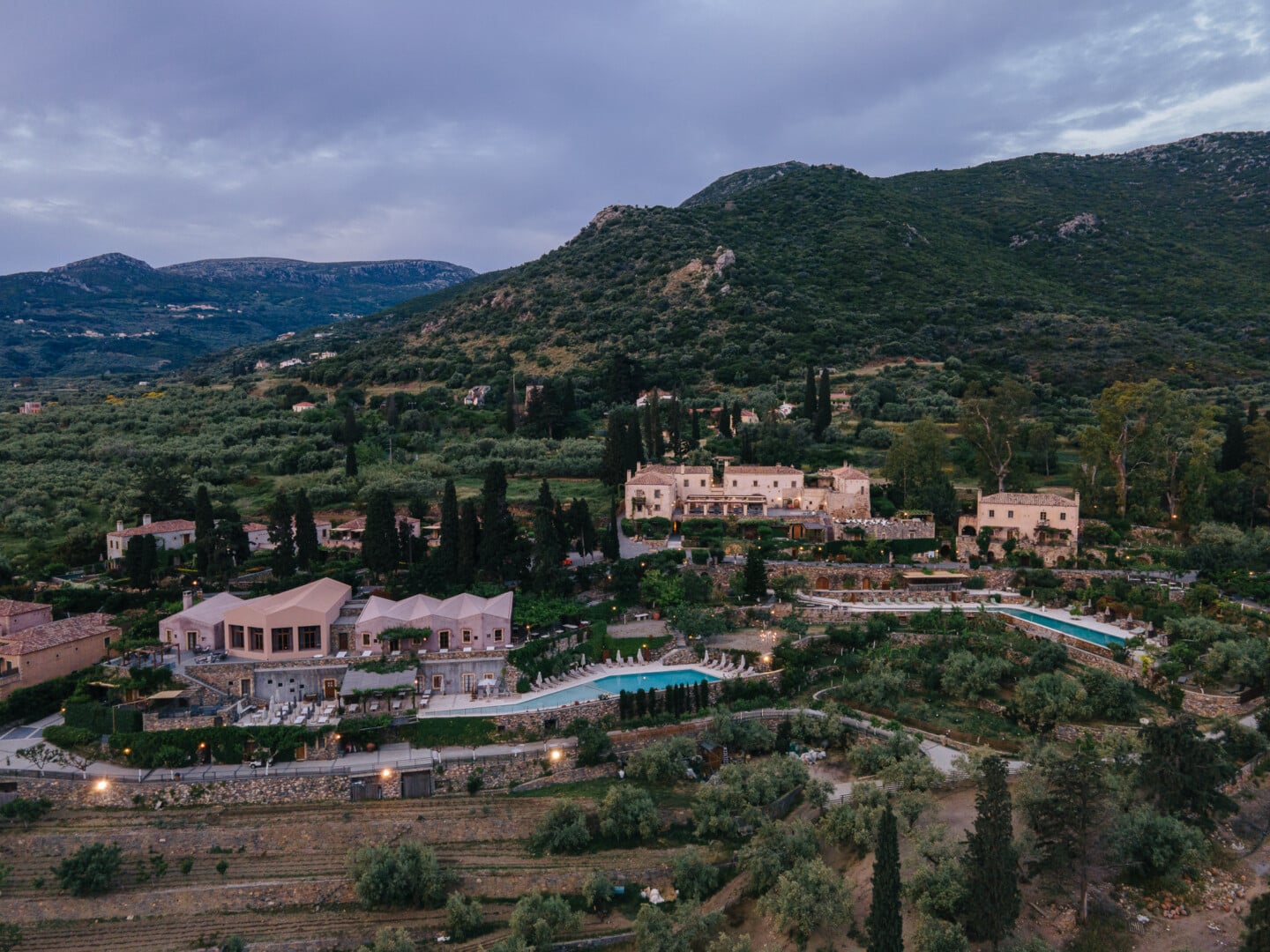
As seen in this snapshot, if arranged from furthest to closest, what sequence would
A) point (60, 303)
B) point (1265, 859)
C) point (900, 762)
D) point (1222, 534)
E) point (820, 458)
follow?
point (60, 303)
point (820, 458)
point (1222, 534)
point (900, 762)
point (1265, 859)

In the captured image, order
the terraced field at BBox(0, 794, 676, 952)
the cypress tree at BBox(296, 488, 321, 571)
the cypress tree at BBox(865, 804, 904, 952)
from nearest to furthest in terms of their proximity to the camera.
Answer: the cypress tree at BBox(865, 804, 904, 952)
the terraced field at BBox(0, 794, 676, 952)
the cypress tree at BBox(296, 488, 321, 571)

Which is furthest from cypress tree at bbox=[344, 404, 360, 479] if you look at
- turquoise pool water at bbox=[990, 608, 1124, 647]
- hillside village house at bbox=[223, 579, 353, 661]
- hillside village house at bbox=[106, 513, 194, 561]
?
turquoise pool water at bbox=[990, 608, 1124, 647]

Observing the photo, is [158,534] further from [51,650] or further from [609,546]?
[609,546]

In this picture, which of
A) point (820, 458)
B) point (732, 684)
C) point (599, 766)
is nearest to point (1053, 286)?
point (820, 458)

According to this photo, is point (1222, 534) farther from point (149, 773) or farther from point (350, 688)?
point (149, 773)

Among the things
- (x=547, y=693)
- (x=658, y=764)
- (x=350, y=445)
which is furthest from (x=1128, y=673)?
(x=350, y=445)

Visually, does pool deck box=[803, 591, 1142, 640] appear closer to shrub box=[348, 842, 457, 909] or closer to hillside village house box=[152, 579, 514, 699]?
hillside village house box=[152, 579, 514, 699]
